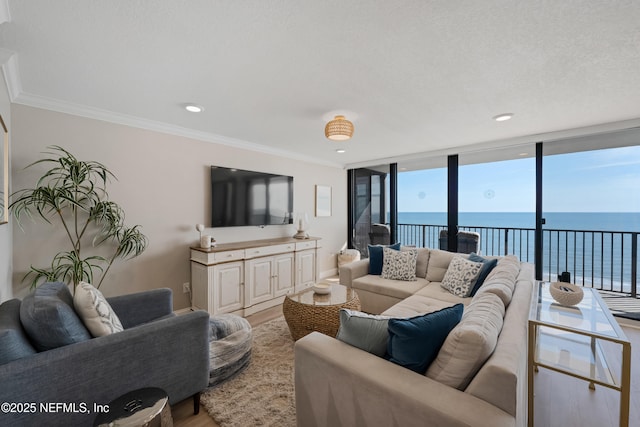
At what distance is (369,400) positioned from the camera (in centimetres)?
111

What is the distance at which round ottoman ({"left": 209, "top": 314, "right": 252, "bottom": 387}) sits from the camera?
1.90 m

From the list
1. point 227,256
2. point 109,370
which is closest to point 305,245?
point 227,256

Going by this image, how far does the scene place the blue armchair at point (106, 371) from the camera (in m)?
1.11

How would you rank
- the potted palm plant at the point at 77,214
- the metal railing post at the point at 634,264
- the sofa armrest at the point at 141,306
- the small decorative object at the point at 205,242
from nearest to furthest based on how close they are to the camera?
the sofa armrest at the point at 141,306 < the potted palm plant at the point at 77,214 < the small decorative object at the point at 205,242 < the metal railing post at the point at 634,264

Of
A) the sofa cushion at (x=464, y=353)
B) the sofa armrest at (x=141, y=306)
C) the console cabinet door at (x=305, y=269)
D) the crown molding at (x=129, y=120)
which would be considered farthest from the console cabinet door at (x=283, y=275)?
the sofa cushion at (x=464, y=353)

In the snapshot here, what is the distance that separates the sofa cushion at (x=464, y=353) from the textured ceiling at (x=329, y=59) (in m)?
1.53

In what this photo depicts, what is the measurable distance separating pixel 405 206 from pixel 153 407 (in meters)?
4.68

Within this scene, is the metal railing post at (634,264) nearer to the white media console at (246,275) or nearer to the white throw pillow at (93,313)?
the white media console at (246,275)

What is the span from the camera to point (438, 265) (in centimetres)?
331

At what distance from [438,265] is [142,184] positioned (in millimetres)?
3676

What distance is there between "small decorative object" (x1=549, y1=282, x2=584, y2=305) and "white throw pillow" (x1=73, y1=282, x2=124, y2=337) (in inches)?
119

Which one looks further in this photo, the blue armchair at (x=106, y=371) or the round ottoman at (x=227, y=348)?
the round ottoman at (x=227, y=348)

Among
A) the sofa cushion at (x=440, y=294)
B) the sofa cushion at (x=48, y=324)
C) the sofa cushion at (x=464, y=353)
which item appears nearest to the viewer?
the sofa cushion at (x=464, y=353)

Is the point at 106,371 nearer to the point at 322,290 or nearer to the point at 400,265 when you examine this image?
the point at 322,290
